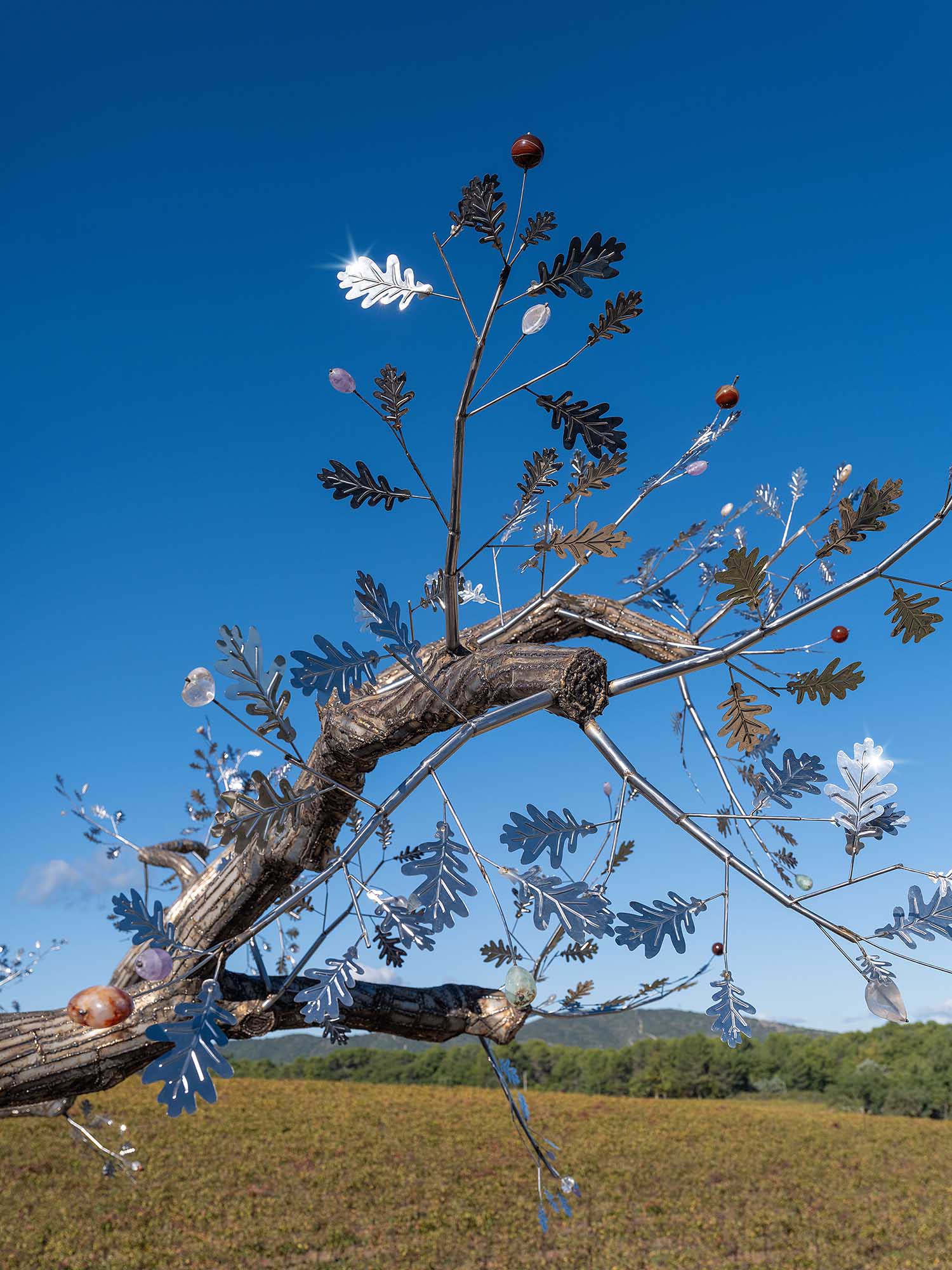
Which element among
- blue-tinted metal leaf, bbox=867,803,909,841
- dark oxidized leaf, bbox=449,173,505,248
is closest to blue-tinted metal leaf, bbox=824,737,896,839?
blue-tinted metal leaf, bbox=867,803,909,841

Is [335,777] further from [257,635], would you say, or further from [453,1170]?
[453,1170]

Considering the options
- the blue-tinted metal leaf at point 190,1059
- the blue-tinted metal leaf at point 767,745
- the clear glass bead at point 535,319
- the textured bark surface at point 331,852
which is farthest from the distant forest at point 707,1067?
the clear glass bead at point 535,319

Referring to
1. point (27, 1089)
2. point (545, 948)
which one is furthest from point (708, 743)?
point (27, 1089)

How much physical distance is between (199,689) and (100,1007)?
0.58 metres

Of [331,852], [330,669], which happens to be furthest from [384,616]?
[331,852]

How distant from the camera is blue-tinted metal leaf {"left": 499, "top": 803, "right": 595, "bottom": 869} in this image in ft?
3.47

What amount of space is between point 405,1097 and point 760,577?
10137 mm

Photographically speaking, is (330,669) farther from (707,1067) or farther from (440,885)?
(707,1067)

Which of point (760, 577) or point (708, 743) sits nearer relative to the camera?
point (760, 577)

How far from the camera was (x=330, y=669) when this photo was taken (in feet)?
3.58

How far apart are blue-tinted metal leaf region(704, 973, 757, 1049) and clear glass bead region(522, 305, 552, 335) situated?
0.83 m

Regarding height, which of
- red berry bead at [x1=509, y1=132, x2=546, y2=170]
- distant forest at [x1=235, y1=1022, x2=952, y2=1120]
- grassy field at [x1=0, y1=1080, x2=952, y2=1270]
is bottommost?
grassy field at [x1=0, y1=1080, x2=952, y2=1270]

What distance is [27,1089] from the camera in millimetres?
1690

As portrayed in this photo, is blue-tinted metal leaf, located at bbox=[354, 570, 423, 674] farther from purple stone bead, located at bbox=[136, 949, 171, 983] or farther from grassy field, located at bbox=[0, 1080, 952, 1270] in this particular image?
grassy field, located at bbox=[0, 1080, 952, 1270]
